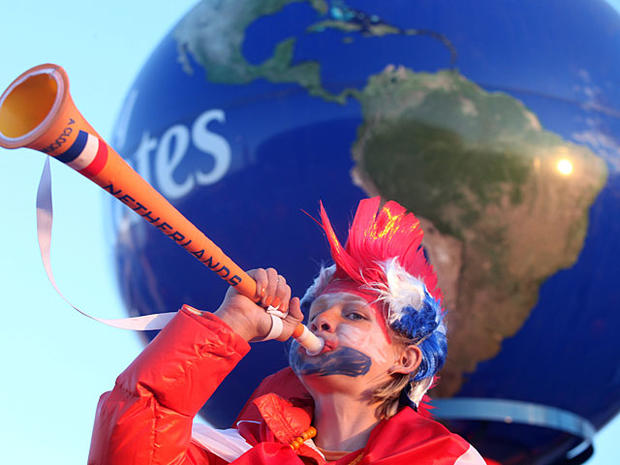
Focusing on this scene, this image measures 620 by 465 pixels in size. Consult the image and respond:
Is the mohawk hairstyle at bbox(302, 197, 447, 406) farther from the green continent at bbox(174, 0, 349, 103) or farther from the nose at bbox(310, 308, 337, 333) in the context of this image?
the green continent at bbox(174, 0, 349, 103)

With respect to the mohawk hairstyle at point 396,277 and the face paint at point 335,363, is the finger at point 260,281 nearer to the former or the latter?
the face paint at point 335,363

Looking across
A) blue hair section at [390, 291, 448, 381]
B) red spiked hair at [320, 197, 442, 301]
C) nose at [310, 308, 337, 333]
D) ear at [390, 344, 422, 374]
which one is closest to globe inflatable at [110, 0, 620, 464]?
red spiked hair at [320, 197, 442, 301]

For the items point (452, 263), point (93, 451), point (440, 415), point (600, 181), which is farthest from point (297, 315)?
point (600, 181)

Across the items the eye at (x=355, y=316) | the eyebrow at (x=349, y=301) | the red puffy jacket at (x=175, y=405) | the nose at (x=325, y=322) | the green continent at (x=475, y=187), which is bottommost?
the red puffy jacket at (x=175, y=405)

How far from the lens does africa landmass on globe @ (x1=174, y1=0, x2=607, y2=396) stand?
506 cm

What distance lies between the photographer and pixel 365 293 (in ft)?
10.1

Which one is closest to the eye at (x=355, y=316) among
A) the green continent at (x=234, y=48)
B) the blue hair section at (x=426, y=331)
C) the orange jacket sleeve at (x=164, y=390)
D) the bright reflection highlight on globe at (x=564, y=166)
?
the blue hair section at (x=426, y=331)

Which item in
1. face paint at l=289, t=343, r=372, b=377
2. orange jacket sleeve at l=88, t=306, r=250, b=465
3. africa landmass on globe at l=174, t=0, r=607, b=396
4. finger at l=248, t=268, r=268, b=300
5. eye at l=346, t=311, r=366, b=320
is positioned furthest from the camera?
africa landmass on globe at l=174, t=0, r=607, b=396

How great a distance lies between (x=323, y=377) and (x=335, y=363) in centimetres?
6

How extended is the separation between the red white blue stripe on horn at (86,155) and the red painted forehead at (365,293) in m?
1.21

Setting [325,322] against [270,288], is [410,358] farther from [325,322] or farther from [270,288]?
[270,288]

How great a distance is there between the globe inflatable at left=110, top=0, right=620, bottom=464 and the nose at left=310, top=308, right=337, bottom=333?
2.11m

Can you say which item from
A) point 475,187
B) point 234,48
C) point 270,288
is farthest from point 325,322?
point 234,48

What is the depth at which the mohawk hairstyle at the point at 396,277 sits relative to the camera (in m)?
3.05
